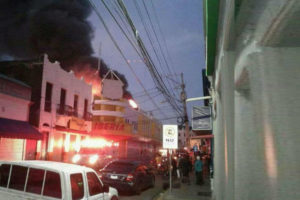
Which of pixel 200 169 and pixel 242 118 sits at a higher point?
pixel 242 118

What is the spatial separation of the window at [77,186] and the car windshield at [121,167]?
8509 mm

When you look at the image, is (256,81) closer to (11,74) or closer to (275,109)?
(275,109)

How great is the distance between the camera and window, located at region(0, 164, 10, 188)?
5.80 meters

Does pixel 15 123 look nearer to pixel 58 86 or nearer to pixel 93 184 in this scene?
pixel 58 86

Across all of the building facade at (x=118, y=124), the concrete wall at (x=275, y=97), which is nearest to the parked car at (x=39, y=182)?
the concrete wall at (x=275, y=97)

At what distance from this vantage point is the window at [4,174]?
5.80 m

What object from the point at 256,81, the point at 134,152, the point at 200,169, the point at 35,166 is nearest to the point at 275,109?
the point at 256,81

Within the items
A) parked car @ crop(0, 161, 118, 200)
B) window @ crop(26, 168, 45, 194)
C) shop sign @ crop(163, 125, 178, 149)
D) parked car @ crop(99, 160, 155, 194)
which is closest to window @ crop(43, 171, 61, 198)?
parked car @ crop(0, 161, 118, 200)

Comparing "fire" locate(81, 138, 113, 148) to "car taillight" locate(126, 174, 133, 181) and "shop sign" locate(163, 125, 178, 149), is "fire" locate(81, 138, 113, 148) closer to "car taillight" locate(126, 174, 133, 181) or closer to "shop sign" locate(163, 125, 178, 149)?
"car taillight" locate(126, 174, 133, 181)

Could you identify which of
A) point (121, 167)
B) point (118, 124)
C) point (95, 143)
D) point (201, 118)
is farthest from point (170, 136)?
point (118, 124)

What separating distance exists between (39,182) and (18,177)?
0.46m

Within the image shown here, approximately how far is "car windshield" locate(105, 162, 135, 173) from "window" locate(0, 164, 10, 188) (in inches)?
347

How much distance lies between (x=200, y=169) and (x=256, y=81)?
1645cm

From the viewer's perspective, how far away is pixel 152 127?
57.7m
